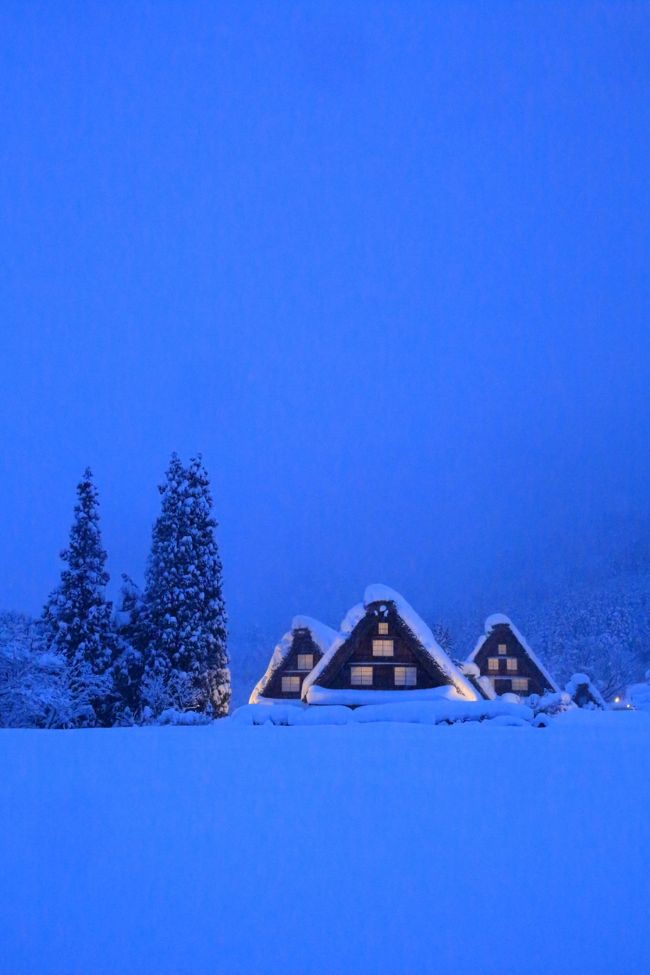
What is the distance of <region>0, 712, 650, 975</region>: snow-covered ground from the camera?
379 cm

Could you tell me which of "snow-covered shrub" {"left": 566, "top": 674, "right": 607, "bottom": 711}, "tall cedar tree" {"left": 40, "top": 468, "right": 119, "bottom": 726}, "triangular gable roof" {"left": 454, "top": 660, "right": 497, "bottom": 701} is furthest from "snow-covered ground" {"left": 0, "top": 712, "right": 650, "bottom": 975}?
"snow-covered shrub" {"left": 566, "top": 674, "right": 607, "bottom": 711}

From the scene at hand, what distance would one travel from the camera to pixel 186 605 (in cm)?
2992

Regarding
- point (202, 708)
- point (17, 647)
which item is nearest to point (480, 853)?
point (17, 647)

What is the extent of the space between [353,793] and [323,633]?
84.3ft

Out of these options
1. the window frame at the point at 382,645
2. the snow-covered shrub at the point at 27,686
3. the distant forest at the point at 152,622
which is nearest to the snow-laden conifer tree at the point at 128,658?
the distant forest at the point at 152,622

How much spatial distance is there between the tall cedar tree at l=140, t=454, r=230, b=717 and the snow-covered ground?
2326cm

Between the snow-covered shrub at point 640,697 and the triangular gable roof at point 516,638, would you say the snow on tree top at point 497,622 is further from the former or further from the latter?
the snow-covered shrub at point 640,697

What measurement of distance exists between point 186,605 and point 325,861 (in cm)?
2619

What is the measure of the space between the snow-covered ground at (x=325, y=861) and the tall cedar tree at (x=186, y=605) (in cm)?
2326

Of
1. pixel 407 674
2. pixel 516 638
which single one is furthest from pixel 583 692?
pixel 407 674

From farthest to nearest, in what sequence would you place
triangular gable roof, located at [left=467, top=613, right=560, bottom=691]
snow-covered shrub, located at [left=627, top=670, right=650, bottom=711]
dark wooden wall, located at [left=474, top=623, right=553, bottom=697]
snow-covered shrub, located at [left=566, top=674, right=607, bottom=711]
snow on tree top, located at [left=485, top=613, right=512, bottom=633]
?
snow-covered shrub, located at [left=566, top=674, right=607, bottom=711]
snow on tree top, located at [left=485, top=613, right=512, bottom=633]
dark wooden wall, located at [left=474, top=623, right=553, bottom=697]
triangular gable roof, located at [left=467, top=613, right=560, bottom=691]
snow-covered shrub, located at [left=627, top=670, right=650, bottom=711]

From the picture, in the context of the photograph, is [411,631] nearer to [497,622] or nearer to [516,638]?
[497,622]

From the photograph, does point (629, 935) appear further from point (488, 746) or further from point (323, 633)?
point (323, 633)

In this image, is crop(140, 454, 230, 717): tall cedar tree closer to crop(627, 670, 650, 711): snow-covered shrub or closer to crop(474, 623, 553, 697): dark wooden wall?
crop(474, 623, 553, 697): dark wooden wall
